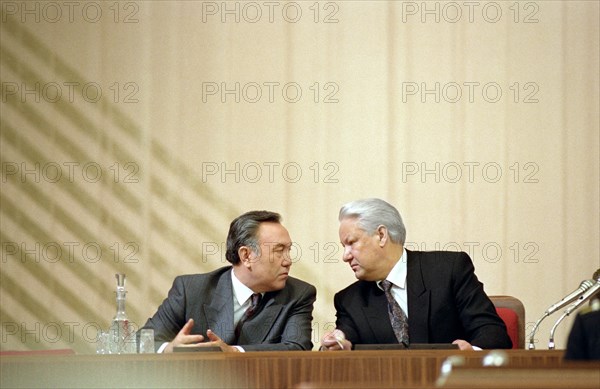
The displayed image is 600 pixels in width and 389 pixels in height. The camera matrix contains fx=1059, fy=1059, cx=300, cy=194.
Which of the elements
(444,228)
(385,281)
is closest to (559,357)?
(385,281)

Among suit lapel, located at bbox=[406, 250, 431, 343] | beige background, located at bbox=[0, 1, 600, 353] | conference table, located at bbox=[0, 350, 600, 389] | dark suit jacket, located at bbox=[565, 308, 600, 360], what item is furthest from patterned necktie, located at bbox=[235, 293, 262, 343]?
dark suit jacket, located at bbox=[565, 308, 600, 360]

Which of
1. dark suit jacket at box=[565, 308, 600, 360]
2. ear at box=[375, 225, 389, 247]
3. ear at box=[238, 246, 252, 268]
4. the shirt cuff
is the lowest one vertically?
the shirt cuff

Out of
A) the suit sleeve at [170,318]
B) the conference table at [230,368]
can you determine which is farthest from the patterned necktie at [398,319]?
the conference table at [230,368]

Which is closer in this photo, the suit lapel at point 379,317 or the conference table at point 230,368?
the conference table at point 230,368

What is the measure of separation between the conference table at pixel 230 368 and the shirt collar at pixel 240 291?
1247 millimetres

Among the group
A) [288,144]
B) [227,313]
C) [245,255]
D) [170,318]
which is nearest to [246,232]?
[245,255]

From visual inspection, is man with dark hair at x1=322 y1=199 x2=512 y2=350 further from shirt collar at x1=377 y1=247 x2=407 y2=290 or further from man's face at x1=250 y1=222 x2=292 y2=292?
man's face at x1=250 y1=222 x2=292 y2=292

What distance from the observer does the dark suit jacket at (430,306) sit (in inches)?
158

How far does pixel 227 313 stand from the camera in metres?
4.02

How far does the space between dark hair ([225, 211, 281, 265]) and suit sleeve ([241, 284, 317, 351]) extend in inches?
10.0

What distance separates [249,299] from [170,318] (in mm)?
312

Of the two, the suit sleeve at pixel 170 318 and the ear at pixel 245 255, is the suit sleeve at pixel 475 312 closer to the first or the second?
the ear at pixel 245 255

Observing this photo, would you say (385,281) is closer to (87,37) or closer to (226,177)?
(226,177)

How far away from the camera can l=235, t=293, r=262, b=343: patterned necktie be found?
13.2 ft
